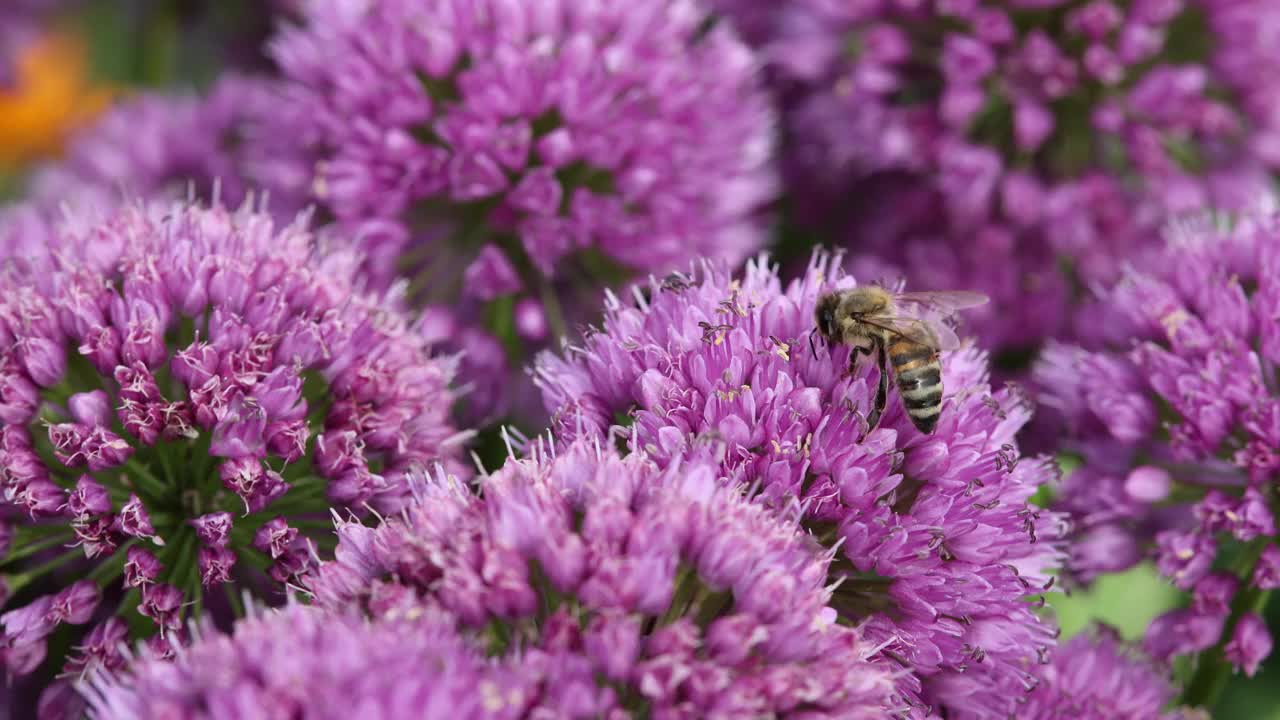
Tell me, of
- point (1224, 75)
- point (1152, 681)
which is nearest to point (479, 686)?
point (1152, 681)

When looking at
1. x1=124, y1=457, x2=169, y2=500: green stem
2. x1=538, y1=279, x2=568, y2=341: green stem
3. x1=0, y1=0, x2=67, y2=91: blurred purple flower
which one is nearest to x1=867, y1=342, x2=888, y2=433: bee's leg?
x1=538, y1=279, x2=568, y2=341: green stem

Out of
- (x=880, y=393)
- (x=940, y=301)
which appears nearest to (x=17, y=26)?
(x=940, y=301)

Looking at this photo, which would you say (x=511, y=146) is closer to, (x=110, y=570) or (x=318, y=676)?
(x=110, y=570)

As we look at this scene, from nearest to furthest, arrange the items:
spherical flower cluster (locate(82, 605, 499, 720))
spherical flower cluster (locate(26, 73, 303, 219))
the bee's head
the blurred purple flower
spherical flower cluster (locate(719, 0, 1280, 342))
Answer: spherical flower cluster (locate(82, 605, 499, 720)) < the bee's head < spherical flower cluster (locate(719, 0, 1280, 342)) < spherical flower cluster (locate(26, 73, 303, 219)) < the blurred purple flower

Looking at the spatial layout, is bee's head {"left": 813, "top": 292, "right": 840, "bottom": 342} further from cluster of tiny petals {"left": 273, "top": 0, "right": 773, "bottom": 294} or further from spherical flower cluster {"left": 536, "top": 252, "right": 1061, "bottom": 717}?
cluster of tiny petals {"left": 273, "top": 0, "right": 773, "bottom": 294}

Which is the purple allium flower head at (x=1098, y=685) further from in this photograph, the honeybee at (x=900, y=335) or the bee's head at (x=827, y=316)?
the bee's head at (x=827, y=316)

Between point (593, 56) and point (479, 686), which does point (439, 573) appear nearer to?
point (479, 686)
